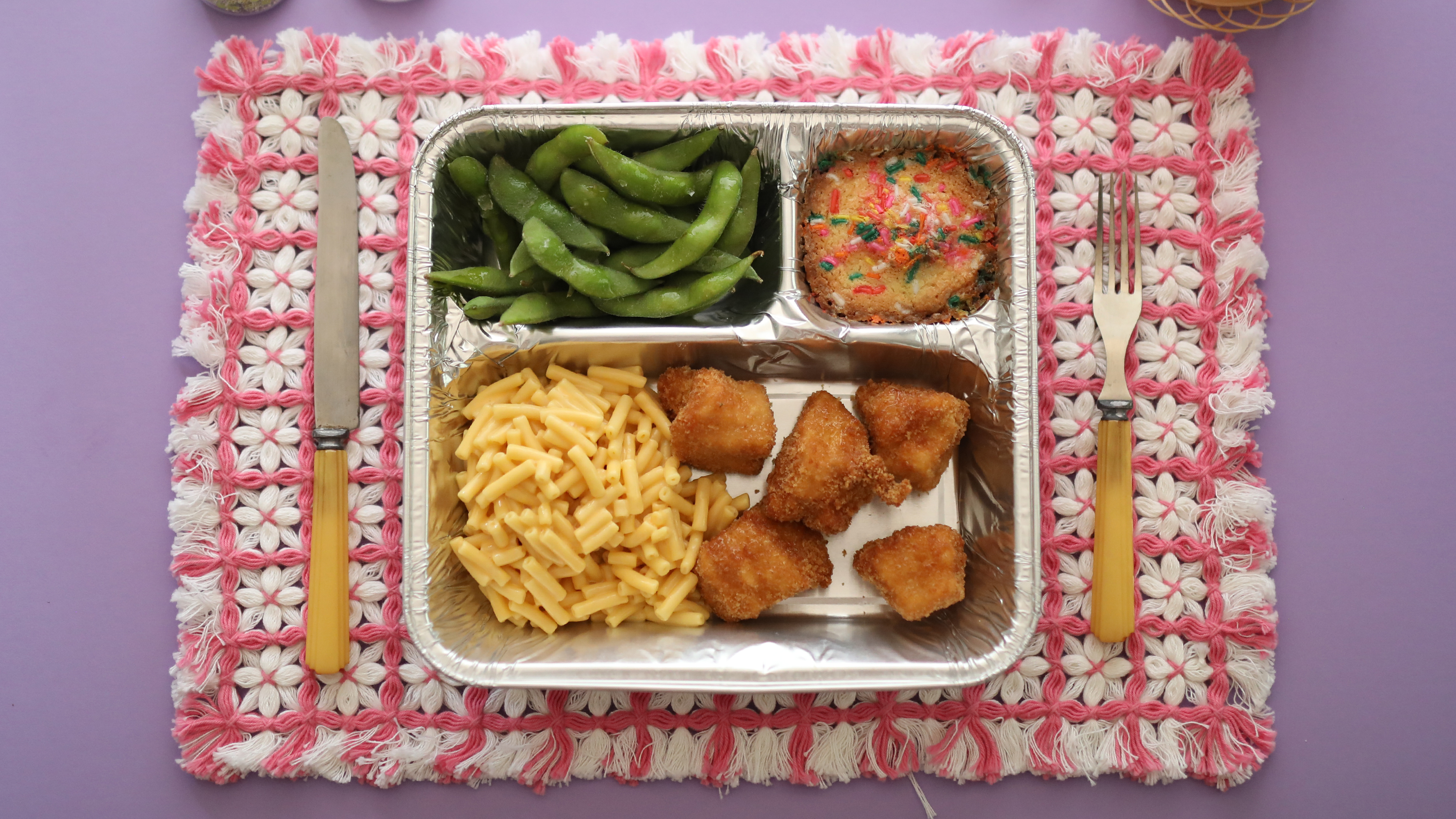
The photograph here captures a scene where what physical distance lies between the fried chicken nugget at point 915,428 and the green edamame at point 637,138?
3.62ft

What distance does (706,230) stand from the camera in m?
2.49

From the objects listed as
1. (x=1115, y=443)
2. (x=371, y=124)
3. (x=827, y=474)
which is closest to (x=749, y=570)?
(x=827, y=474)

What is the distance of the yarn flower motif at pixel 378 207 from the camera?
2.80 metres

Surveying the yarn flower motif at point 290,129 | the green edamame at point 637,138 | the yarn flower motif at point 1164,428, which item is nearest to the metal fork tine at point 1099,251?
the yarn flower motif at point 1164,428

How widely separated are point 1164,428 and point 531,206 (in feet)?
7.61

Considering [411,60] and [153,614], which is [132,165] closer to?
[411,60]

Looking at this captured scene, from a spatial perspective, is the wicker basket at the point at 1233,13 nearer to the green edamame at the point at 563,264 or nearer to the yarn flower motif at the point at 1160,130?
the yarn flower motif at the point at 1160,130

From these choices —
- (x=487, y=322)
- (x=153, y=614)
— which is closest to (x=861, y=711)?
(x=487, y=322)

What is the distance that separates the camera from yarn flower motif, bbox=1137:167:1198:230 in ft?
9.16

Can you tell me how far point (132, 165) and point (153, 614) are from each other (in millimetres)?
1698

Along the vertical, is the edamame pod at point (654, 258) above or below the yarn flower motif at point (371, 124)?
below

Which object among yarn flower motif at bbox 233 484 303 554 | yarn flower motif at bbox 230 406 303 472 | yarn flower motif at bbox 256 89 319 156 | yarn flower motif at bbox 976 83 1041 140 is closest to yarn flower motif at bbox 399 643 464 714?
yarn flower motif at bbox 233 484 303 554

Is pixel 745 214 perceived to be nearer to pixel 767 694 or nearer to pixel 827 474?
pixel 827 474

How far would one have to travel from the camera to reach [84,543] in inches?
114
